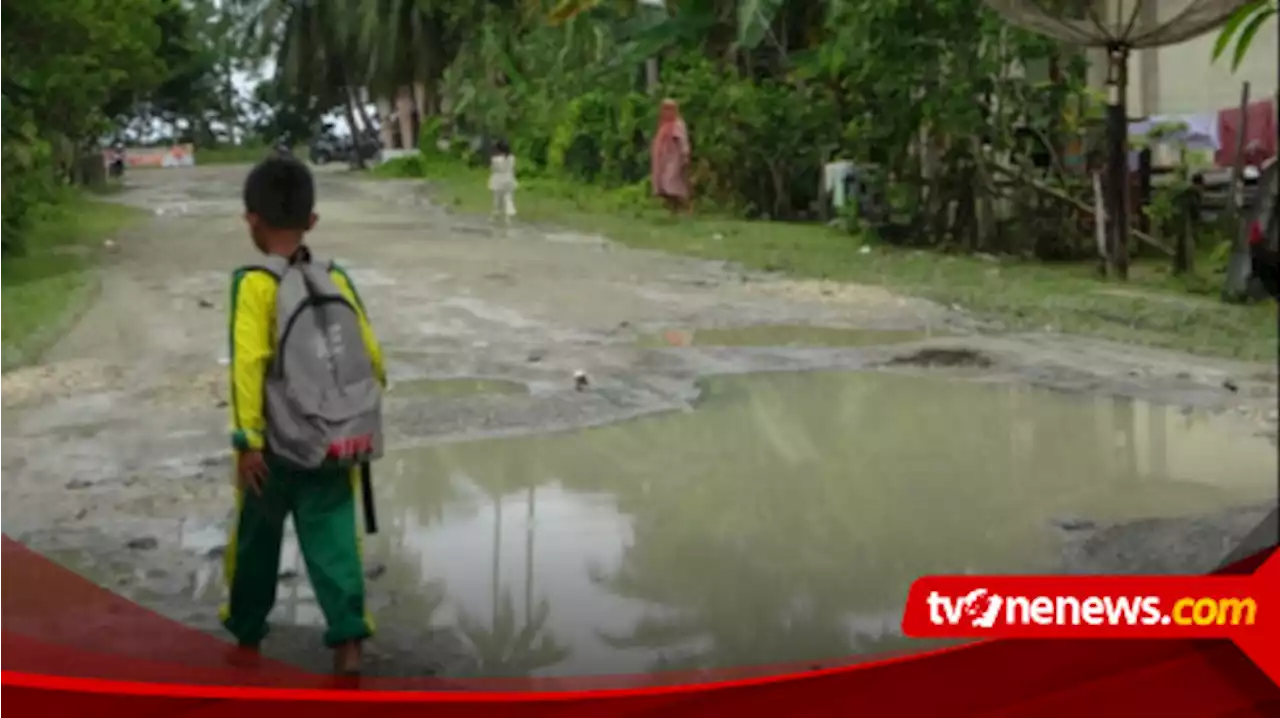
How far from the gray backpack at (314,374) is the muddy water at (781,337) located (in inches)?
11.2

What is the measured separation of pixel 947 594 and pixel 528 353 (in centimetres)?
38

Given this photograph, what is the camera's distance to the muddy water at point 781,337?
1227 millimetres

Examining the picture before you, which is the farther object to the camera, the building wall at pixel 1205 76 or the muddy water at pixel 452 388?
the muddy water at pixel 452 388

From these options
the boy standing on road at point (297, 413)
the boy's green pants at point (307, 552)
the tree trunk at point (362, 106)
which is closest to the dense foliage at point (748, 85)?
the tree trunk at point (362, 106)

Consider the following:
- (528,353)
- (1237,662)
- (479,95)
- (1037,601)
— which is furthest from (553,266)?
(1237,662)

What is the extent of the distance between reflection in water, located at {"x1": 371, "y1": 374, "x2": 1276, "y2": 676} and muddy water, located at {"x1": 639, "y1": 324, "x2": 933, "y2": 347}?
4.7 inches

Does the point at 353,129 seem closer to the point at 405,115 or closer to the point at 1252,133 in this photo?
the point at 405,115

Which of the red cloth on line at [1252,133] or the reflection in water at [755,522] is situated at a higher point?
the red cloth on line at [1252,133]

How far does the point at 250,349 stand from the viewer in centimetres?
98

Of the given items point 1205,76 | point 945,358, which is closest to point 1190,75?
point 1205,76

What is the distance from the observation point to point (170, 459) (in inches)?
42.3

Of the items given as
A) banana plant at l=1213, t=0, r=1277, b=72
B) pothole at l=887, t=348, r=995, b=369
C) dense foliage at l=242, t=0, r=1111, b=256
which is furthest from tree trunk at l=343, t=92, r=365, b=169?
banana plant at l=1213, t=0, r=1277, b=72

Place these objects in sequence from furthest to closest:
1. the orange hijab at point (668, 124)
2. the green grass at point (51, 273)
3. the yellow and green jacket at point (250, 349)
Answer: the orange hijab at point (668, 124) < the green grass at point (51, 273) < the yellow and green jacket at point (250, 349)

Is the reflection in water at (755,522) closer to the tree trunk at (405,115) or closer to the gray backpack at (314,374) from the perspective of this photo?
the gray backpack at (314,374)
